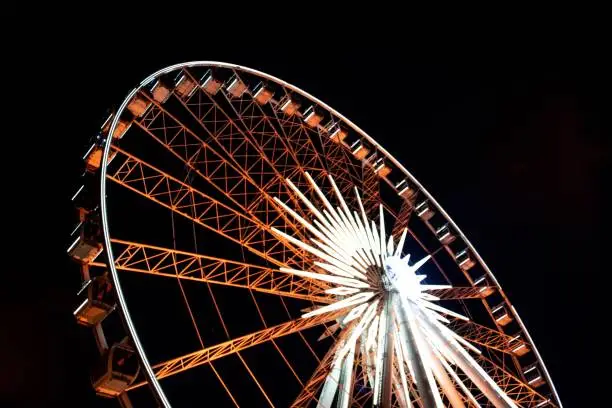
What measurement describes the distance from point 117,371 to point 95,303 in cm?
143

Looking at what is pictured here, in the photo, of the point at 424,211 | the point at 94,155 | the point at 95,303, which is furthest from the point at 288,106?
the point at 95,303

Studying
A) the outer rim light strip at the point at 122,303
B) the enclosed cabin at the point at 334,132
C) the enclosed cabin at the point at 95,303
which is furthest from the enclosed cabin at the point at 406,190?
the enclosed cabin at the point at 95,303

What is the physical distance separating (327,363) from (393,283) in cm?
230

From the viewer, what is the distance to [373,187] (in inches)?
807

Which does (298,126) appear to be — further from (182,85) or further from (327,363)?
(327,363)

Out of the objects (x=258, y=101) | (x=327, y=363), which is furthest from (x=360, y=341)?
(x=258, y=101)

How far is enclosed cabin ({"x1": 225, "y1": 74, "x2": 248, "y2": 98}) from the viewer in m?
18.8

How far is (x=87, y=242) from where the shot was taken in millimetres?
12742

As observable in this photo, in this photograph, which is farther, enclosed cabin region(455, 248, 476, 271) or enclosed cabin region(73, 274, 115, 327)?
enclosed cabin region(455, 248, 476, 271)

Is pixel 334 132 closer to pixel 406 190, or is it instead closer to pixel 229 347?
pixel 406 190

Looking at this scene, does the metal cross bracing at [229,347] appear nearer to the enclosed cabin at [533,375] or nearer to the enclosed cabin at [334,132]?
the enclosed cabin at [334,132]

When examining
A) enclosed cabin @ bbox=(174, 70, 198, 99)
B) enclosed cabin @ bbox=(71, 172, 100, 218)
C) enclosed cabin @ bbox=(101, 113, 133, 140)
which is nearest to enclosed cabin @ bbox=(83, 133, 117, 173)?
enclosed cabin @ bbox=(101, 113, 133, 140)

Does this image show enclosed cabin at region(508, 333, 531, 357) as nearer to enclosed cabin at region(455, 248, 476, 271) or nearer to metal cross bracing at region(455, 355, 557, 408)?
metal cross bracing at region(455, 355, 557, 408)

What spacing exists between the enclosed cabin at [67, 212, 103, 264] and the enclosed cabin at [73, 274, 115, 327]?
0.81m
